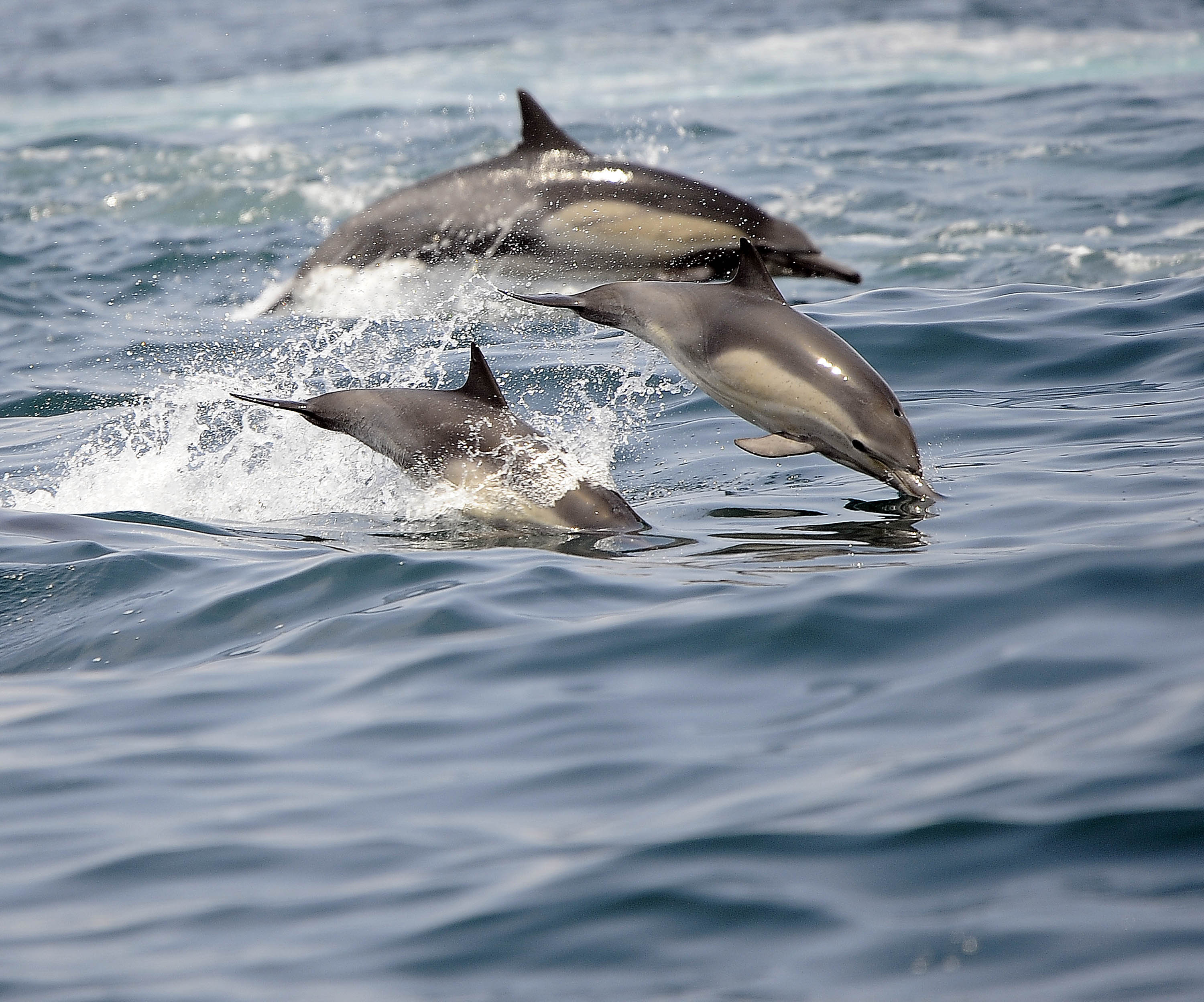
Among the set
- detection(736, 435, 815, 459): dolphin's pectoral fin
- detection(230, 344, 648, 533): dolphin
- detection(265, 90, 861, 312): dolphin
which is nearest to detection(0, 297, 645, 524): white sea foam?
detection(230, 344, 648, 533): dolphin

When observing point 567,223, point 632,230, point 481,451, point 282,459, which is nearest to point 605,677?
point 481,451

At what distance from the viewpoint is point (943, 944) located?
122 inches

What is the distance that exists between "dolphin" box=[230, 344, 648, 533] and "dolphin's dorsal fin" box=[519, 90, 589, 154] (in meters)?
3.39

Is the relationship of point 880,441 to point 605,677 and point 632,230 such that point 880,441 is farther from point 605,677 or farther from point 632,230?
point 632,230

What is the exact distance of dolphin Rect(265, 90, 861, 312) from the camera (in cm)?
887

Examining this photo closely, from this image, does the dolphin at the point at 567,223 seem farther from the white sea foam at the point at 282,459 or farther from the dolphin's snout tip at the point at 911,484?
the dolphin's snout tip at the point at 911,484

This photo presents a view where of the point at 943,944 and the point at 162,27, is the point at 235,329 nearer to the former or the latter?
the point at 943,944

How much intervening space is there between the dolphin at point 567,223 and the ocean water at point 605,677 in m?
0.33

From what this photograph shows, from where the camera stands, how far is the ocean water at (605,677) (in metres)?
3.29

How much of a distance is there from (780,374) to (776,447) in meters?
0.36

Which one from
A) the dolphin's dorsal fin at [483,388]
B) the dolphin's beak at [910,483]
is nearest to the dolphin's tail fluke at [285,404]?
the dolphin's dorsal fin at [483,388]

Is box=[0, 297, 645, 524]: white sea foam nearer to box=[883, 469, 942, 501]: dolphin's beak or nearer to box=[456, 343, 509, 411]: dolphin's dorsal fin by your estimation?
box=[456, 343, 509, 411]: dolphin's dorsal fin

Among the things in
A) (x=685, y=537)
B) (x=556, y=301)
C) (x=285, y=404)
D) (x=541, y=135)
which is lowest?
(x=685, y=537)

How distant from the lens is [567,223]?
30.9 feet
